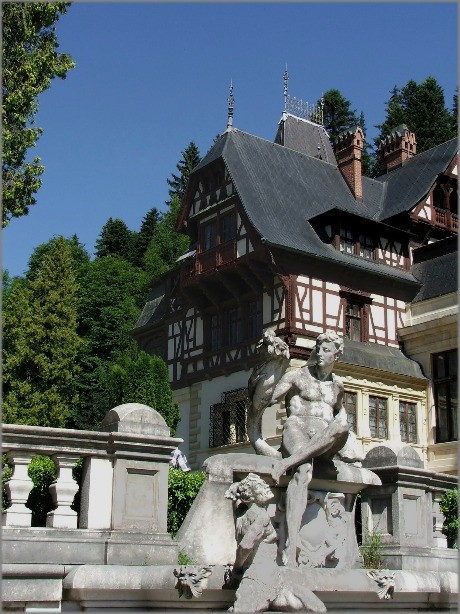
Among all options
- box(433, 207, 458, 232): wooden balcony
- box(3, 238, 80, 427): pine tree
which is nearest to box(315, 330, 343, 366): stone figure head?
box(433, 207, 458, 232): wooden balcony

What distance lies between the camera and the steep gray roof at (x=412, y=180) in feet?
109

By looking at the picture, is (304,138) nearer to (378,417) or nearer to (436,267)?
(436,267)

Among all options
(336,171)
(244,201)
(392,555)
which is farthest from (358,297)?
(392,555)

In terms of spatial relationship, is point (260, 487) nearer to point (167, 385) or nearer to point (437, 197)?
point (167, 385)

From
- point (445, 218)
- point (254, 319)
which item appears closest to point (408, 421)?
point (254, 319)

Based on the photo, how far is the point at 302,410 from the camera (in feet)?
24.3

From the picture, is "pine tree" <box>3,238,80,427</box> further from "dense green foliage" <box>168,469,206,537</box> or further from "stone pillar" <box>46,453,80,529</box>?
"stone pillar" <box>46,453,80,529</box>

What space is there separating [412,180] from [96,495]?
2960 centimetres

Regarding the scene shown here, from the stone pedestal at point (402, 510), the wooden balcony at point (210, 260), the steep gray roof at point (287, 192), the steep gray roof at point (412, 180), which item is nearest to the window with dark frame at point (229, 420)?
the wooden balcony at point (210, 260)

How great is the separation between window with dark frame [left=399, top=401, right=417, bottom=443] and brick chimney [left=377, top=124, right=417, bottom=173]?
11897 millimetres

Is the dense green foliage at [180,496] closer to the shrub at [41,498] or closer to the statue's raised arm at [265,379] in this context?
the shrub at [41,498]

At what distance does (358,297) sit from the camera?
98.9ft

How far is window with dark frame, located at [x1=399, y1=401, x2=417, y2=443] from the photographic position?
29.7m

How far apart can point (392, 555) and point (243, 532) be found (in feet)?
10.0
